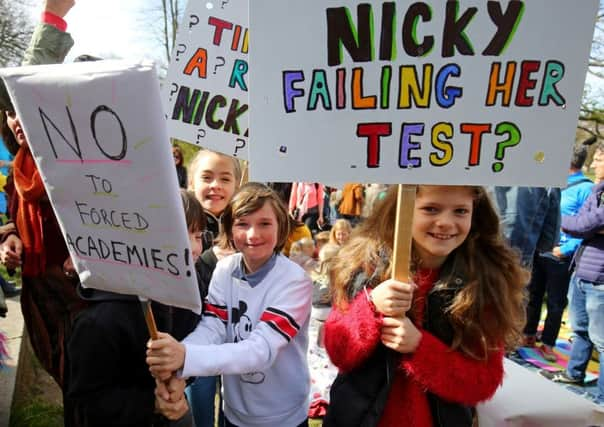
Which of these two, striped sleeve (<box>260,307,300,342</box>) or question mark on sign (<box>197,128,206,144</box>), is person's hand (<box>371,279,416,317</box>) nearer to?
striped sleeve (<box>260,307,300,342</box>)

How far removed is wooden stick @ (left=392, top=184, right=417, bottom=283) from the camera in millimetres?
1151

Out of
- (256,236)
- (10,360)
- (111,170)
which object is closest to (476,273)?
(256,236)

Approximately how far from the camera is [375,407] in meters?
1.26

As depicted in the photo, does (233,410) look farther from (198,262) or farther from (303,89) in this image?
(303,89)

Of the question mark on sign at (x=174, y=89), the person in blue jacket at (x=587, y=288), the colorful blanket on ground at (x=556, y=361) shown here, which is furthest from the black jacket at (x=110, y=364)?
the colorful blanket on ground at (x=556, y=361)

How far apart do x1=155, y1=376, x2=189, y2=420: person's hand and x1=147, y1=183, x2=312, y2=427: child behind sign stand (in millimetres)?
181

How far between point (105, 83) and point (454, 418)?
4.19 feet

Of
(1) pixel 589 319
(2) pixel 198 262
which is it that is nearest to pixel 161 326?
(2) pixel 198 262

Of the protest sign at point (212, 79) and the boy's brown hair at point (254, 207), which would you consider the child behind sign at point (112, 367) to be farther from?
the protest sign at point (212, 79)

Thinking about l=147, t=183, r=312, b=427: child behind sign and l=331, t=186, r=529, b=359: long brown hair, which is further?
l=147, t=183, r=312, b=427: child behind sign

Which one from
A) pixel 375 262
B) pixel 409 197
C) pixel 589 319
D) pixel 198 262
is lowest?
pixel 589 319

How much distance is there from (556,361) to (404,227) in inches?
129

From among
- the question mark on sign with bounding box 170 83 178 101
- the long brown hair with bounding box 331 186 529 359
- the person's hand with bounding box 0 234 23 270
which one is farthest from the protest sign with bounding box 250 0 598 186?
the person's hand with bounding box 0 234 23 270

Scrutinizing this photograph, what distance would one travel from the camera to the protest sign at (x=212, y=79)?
6.19 ft
